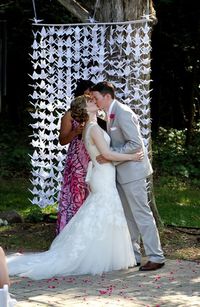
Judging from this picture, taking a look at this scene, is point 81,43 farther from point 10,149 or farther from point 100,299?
point 10,149

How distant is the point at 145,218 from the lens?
730cm

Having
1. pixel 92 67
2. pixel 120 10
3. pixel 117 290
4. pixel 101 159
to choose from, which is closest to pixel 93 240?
pixel 101 159

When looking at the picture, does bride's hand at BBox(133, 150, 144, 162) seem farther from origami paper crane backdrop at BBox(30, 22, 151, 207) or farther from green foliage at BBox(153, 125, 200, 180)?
green foliage at BBox(153, 125, 200, 180)

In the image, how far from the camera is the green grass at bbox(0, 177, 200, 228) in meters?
10.8

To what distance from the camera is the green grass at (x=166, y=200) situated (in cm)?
1076

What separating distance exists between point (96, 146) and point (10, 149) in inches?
354

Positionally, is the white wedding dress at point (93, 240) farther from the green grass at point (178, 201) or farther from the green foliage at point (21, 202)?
the green grass at point (178, 201)

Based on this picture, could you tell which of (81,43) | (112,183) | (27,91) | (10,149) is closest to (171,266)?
(112,183)

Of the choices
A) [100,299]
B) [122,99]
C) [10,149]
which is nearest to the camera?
[100,299]

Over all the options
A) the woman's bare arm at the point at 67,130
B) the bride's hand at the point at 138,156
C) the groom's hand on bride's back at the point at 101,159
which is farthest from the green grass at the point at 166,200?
the bride's hand at the point at 138,156

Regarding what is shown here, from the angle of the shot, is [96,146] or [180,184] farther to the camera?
[180,184]

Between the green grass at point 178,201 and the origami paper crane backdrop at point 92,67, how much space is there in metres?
2.18

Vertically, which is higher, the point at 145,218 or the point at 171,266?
the point at 145,218

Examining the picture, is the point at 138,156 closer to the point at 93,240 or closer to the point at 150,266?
the point at 93,240
